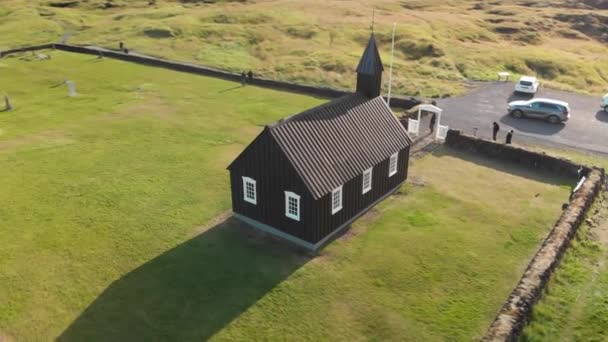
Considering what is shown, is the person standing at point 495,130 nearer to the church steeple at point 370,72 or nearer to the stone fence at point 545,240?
the stone fence at point 545,240

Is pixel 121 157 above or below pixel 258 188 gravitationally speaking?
below

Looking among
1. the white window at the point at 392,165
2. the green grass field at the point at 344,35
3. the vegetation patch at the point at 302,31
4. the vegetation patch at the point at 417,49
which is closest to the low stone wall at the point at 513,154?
the white window at the point at 392,165

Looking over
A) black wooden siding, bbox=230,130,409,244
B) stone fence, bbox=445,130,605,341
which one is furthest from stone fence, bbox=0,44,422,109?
black wooden siding, bbox=230,130,409,244

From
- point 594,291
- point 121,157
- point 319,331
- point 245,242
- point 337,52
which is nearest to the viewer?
point 319,331

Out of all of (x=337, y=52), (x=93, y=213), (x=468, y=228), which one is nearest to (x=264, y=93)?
(x=337, y=52)

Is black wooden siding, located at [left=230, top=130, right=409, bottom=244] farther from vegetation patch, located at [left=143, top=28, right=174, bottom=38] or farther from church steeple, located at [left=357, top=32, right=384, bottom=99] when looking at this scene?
vegetation patch, located at [left=143, top=28, right=174, bottom=38]

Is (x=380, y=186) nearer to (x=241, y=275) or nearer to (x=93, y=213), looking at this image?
(x=241, y=275)
